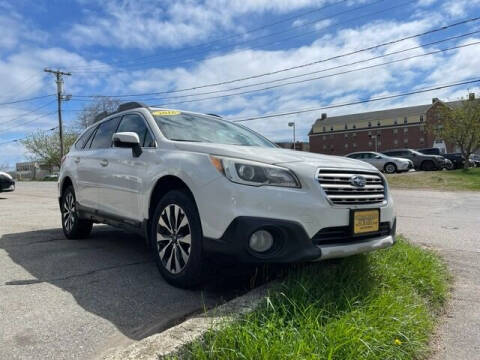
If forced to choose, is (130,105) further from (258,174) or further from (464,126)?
(464,126)

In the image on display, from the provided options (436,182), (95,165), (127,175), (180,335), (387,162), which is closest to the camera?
(180,335)

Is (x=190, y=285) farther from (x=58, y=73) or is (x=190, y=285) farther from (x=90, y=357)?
(x=58, y=73)

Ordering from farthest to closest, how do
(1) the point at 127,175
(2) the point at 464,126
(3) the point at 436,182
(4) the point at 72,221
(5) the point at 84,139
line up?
(2) the point at 464,126, (3) the point at 436,182, (5) the point at 84,139, (4) the point at 72,221, (1) the point at 127,175

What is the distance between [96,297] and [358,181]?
228 cm

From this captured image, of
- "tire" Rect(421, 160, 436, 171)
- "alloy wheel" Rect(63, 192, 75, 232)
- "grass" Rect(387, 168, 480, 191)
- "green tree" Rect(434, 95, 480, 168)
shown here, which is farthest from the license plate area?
"tire" Rect(421, 160, 436, 171)

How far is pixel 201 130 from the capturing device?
13.8 feet

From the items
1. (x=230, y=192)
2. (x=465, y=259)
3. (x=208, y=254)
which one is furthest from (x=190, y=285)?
(x=465, y=259)

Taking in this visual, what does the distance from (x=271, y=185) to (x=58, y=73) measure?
4013cm

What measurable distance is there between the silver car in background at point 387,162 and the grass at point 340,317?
22310 millimetres

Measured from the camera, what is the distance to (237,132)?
4.63m

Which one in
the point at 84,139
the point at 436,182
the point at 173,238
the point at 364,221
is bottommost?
the point at 436,182

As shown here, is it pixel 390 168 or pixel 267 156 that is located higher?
pixel 267 156

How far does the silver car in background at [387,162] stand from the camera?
25.4 meters

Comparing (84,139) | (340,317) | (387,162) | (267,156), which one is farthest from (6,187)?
(387,162)
